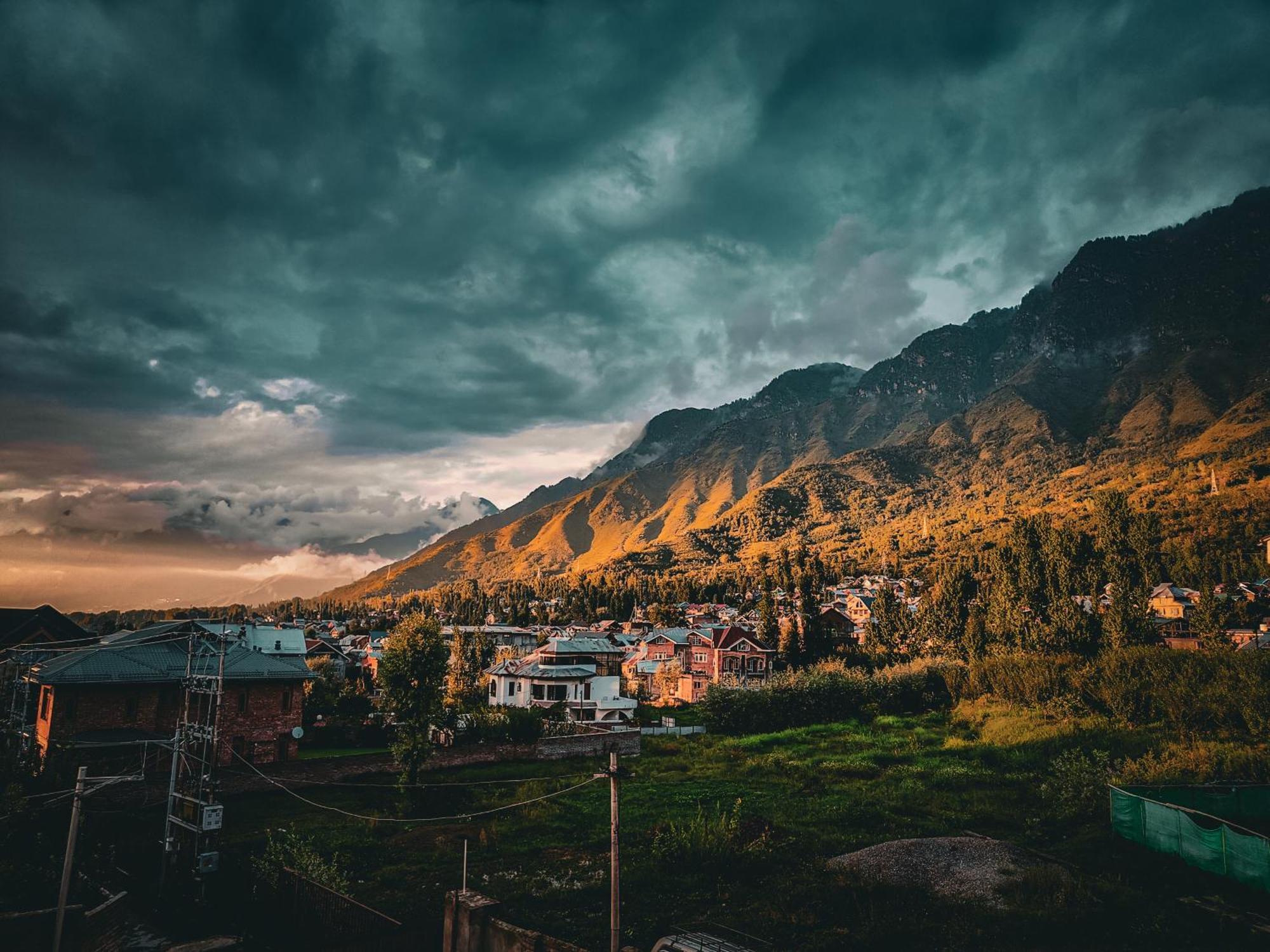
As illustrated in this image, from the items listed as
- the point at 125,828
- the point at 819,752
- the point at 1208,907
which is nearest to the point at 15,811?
the point at 125,828

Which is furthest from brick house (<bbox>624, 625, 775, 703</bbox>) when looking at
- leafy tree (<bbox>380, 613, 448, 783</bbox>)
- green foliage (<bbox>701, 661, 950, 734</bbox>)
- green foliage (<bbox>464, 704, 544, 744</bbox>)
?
leafy tree (<bbox>380, 613, 448, 783</bbox>)

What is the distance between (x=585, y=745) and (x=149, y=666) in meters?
22.9

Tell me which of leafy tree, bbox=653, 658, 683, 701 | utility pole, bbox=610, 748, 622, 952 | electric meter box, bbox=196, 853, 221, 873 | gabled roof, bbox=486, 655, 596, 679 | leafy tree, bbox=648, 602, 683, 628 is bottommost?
leafy tree, bbox=653, 658, 683, 701

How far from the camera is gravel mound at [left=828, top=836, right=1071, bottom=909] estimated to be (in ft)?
59.2

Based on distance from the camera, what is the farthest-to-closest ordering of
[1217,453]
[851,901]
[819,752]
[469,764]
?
[1217,453]
[819,752]
[469,764]
[851,901]

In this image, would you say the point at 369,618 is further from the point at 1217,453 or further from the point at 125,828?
the point at 1217,453

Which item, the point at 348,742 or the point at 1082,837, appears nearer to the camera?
the point at 1082,837

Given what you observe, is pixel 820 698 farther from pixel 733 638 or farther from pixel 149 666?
pixel 149 666

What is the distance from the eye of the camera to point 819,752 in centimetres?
4122

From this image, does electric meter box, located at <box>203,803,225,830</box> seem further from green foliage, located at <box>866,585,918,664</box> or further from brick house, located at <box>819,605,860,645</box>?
brick house, located at <box>819,605,860,645</box>

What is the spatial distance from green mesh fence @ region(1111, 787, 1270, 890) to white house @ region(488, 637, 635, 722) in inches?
1572

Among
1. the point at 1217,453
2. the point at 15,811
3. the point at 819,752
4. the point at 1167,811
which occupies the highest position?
the point at 1217,453

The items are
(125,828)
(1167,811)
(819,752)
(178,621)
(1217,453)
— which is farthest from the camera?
(1217,453)

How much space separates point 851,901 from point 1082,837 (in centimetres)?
940
